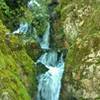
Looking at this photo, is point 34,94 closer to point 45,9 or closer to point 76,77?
point 76,77

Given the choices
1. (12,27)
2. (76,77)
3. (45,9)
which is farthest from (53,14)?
(76,77)

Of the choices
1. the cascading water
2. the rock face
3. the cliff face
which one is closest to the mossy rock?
the cliff face

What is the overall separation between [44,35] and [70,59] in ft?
16.9

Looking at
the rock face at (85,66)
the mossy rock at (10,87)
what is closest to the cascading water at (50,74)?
the rock face at (85,66)

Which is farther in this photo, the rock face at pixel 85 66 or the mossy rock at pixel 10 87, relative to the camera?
the rock face at pixel 85 66

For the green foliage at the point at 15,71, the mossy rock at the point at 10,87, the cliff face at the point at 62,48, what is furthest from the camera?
the cliff face at the point at 62,48

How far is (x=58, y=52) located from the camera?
16.1 meters

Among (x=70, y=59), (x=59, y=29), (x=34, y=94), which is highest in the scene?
(x=59, y=29)

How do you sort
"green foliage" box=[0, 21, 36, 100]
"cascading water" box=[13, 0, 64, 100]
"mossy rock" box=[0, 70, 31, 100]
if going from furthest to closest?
"cascading water" box=[13, 0, 64, 100] < "green foliage" box=[0, 21, 36, 100] < "mossy rock" box=[0, 70, 31, 100]

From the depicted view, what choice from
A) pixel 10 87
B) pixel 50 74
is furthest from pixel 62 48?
pixel 10 87

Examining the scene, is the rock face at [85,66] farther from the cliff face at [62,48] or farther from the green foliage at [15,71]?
the green foliage at [15,71]

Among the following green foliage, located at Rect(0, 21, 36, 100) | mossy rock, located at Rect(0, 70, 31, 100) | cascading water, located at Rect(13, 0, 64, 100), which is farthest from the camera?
cascading water, located at Rect(13, 0, 64, 100)

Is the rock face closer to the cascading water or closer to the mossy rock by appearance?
the cascading water

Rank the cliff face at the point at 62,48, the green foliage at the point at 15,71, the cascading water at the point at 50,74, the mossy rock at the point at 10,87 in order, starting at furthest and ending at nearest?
1. the cascading water at the point at 50,74
2. the cliff face at the point at 62,48
3. the green foliage at the point at 15,71
4. the mossy rock at the point at 10,87
